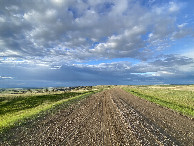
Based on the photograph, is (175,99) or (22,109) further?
(175,99)

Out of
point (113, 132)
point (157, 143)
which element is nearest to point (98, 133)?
point (113, 132)

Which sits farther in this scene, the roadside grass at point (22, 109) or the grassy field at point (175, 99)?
the grassy field at point (175, 99)

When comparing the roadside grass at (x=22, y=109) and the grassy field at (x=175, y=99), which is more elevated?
the grassy field at (x=175, y=99)

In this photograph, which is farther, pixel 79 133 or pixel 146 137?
pixel 79 133

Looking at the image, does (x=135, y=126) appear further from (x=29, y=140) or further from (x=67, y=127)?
(x=29, y=140)

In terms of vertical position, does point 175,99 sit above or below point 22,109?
above

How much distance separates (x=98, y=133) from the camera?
39.2 ft

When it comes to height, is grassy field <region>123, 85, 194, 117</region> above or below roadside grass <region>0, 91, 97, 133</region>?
above

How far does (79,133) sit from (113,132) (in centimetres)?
279

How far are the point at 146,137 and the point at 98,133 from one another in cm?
371

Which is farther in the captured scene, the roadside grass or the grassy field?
the grassy field

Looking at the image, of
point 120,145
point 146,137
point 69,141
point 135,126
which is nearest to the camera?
point 120,145

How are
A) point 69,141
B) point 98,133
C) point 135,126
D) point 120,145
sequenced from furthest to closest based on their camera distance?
point 135,126 → point 98,133 → point 69,141 → point 120,145

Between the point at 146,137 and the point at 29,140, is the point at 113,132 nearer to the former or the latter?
the point at 146,137
